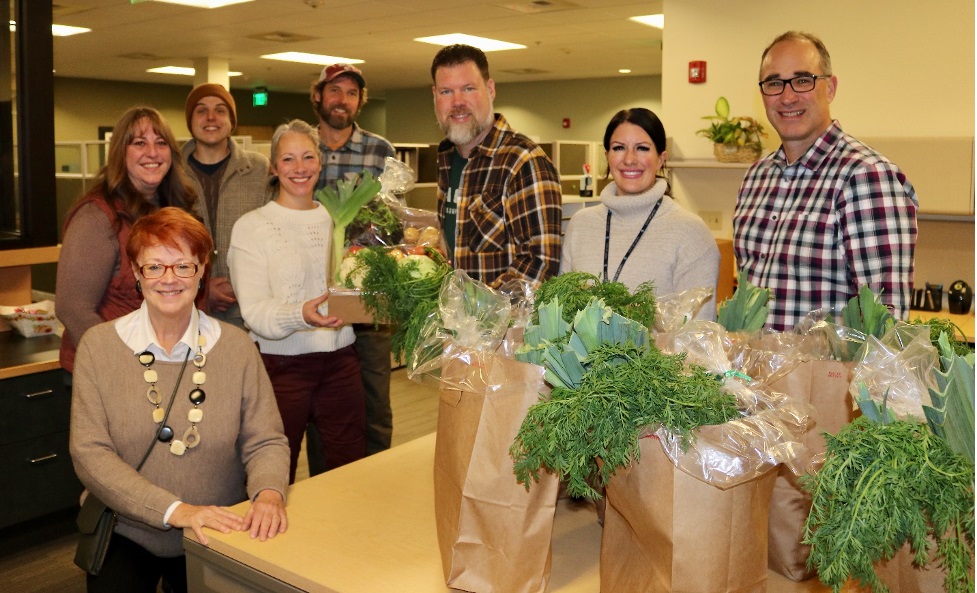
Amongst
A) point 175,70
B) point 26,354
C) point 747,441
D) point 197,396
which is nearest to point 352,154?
point 26,354

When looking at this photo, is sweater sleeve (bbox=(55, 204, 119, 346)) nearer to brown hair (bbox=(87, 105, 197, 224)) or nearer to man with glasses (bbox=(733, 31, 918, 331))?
brown hair (bbox=(87, 105, 197, 224))

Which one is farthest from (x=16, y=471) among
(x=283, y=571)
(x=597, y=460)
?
(x=597, y=460)

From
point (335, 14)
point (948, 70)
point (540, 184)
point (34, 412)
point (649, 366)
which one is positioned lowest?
point (34, 412)

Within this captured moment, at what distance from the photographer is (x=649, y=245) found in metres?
2.29

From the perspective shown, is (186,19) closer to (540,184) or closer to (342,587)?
(540,184)

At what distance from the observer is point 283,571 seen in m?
1.46

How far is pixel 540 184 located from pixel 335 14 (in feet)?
18.5

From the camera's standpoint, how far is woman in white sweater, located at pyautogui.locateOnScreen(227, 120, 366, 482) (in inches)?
105

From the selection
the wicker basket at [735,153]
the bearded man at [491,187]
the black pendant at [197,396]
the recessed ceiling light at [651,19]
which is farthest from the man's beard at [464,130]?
the recessed ceiling light at [651,19]

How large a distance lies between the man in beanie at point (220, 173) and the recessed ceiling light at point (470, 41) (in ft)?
17.1

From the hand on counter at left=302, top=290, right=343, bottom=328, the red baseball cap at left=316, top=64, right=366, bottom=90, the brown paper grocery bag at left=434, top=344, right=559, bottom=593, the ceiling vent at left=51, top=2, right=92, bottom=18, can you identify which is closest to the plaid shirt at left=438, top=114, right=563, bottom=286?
the hand on counter at left=302, top=290, right=343, bottom=328

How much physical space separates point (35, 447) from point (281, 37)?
629 centimetres

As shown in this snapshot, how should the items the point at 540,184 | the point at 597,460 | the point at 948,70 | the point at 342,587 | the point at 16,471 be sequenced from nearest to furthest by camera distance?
the point at 597,460 → the point at 342,587 → the point at 540,184 → the point at 16,471 → the point at 948,70

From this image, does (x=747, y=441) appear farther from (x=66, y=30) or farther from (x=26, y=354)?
(x=66, y=30)
